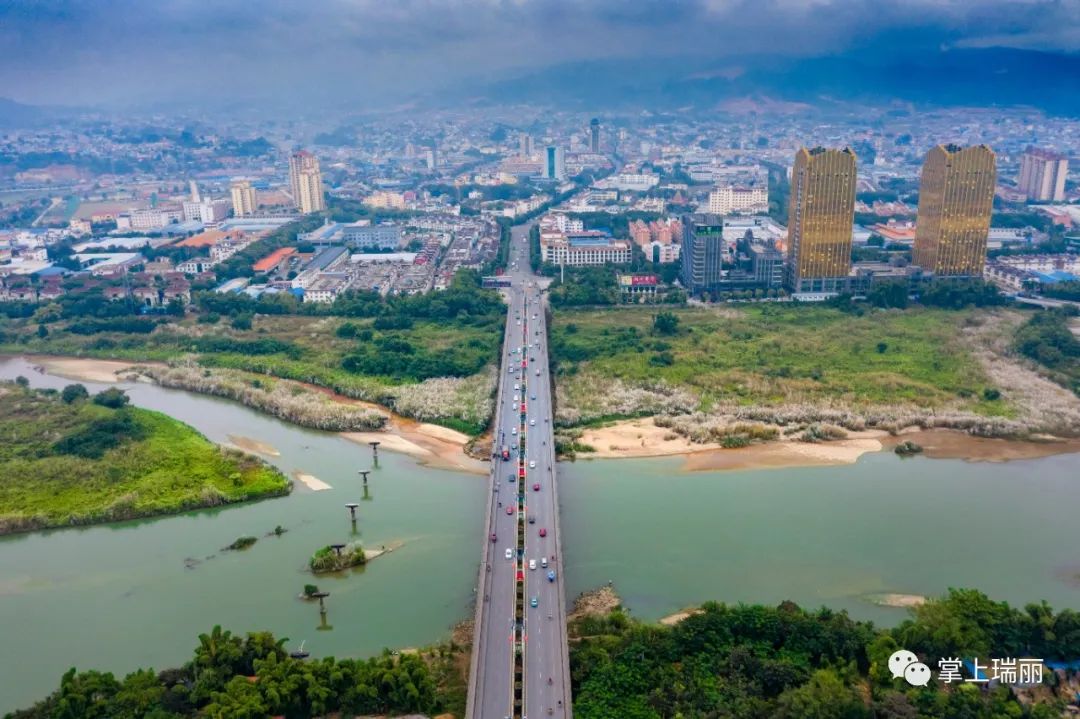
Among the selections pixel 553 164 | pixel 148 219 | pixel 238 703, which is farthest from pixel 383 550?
pixel 553 164

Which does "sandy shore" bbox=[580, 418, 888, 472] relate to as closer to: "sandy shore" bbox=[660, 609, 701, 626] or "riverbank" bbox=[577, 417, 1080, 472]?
"riverbank" bbox=[577, 417, 1080, 472]

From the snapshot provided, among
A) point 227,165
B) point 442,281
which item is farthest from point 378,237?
point 227,165

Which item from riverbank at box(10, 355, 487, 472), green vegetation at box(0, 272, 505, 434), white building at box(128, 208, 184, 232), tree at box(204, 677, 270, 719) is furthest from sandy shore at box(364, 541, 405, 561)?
white building at box(128, 208, 184, 232)

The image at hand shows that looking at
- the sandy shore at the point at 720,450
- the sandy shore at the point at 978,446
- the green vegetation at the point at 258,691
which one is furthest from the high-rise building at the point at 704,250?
the green vegetation at the point at 258,691

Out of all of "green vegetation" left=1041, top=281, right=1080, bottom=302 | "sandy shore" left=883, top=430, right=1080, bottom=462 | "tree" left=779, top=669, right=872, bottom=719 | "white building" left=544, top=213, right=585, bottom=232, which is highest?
"white building" left=544, top=213, right=585, bottom=232

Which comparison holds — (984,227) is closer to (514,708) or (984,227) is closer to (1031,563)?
(1031,563)
